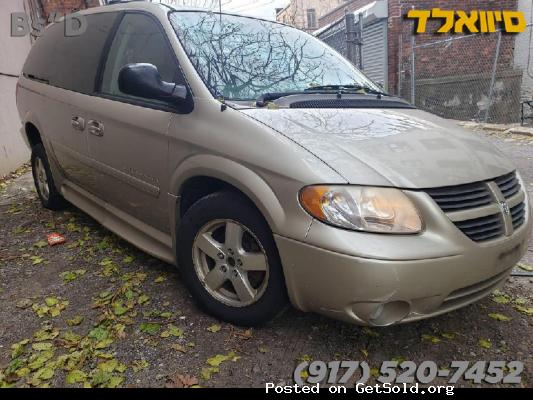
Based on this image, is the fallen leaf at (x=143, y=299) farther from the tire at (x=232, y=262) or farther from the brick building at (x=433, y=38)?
the brick building at (x=433, y=38)

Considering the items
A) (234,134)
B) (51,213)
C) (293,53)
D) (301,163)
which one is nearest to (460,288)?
(301,163)

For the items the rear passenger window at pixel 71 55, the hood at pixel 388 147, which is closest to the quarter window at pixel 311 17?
the rear passenger window at pixel 71 55

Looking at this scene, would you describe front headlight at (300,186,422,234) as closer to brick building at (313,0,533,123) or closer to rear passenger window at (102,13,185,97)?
rear passenger window at (102,13,185,97)

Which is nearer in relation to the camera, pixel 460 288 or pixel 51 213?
pixel 460 288

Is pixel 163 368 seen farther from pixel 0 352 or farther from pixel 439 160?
pixel 439 160

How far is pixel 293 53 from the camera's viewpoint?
3.17 m

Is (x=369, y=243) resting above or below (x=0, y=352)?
above

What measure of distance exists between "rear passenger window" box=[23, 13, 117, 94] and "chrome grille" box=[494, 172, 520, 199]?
9.43 ft

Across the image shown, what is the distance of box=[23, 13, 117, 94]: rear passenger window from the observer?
3.50 m

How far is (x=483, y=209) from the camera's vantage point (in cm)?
212

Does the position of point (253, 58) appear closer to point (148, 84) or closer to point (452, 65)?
point (148, 84)

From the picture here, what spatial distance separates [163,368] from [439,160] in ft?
5.56

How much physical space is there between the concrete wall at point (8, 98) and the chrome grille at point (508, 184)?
6559 millimetres

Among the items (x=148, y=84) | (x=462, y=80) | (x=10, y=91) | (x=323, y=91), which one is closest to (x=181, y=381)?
(x=148, y=84)
